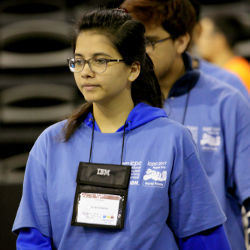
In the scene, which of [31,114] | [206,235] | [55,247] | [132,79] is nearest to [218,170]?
[206,235]

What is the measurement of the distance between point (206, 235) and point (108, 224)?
0.91ft

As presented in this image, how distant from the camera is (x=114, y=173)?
149cm

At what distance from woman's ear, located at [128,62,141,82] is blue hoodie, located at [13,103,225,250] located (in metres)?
0.09

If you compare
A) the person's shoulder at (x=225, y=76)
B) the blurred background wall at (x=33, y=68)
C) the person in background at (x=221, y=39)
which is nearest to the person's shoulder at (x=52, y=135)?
the person's shoulder at (x=225, y=76)

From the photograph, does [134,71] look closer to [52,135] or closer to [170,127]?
[170,127]

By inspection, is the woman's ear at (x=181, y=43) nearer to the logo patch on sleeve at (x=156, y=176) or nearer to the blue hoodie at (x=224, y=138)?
the blue hoodie at (x=224, y=138)

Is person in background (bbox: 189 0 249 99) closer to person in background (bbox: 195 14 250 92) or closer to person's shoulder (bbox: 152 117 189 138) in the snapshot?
person's shoulder (bbox: 152 117 189 138)

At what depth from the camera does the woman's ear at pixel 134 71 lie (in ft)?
5.14

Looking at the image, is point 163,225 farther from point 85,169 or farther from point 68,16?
point 68,16

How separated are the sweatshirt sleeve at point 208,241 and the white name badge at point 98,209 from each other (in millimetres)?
221

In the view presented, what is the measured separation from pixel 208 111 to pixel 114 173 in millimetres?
578

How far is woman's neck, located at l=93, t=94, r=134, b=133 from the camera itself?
1.58 metres

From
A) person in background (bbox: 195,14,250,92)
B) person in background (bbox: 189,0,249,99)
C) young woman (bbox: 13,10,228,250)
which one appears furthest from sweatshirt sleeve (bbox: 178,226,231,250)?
person in background (bbox: 195,14,250,92)

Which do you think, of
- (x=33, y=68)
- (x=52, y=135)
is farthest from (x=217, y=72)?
(x=33, y=68)
